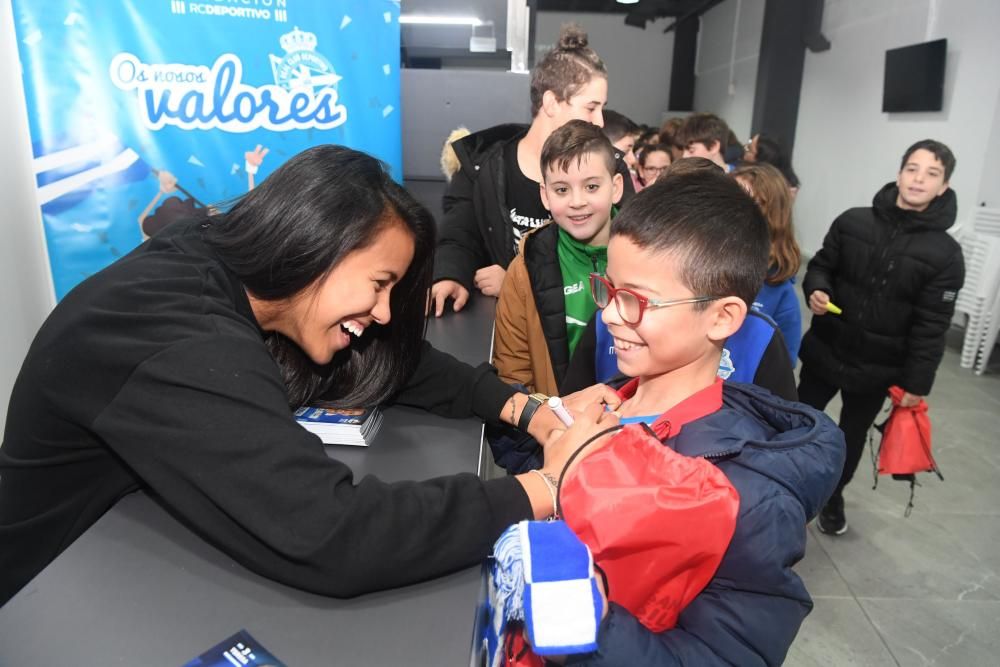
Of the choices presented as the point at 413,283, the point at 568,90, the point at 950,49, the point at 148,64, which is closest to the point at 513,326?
the point at 413,283

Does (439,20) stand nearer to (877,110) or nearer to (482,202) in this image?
(482,202)

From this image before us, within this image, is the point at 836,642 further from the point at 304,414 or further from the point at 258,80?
the point at 258,80

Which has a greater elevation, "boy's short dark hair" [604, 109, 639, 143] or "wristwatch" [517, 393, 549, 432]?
"boy's short dark hair" [604, 109, 639, 143]

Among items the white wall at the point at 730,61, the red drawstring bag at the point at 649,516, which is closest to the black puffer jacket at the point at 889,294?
the red drawstring bag at the point at 649,516

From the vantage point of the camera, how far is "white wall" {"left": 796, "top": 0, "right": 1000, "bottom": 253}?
17.6 feet

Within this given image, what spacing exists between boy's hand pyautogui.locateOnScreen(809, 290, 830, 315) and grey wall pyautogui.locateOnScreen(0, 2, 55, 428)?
9.67 feet

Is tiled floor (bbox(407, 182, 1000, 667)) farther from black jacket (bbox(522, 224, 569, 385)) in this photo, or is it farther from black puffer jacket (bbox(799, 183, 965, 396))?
black jacket (bbox(522, 224, 569, 385))

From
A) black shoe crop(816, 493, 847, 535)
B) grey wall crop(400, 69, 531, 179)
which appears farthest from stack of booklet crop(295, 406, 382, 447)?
grey wall crop(400, 69, 531, 179)

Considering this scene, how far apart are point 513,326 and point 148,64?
1751mm

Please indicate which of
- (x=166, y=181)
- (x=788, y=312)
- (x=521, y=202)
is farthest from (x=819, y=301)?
(x=166, y=181)

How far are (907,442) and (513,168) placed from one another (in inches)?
70.2

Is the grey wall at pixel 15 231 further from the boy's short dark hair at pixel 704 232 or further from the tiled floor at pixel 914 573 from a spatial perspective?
the tiled floor at pixel 914 573

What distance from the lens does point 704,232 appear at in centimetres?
112

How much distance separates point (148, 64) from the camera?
247cm
